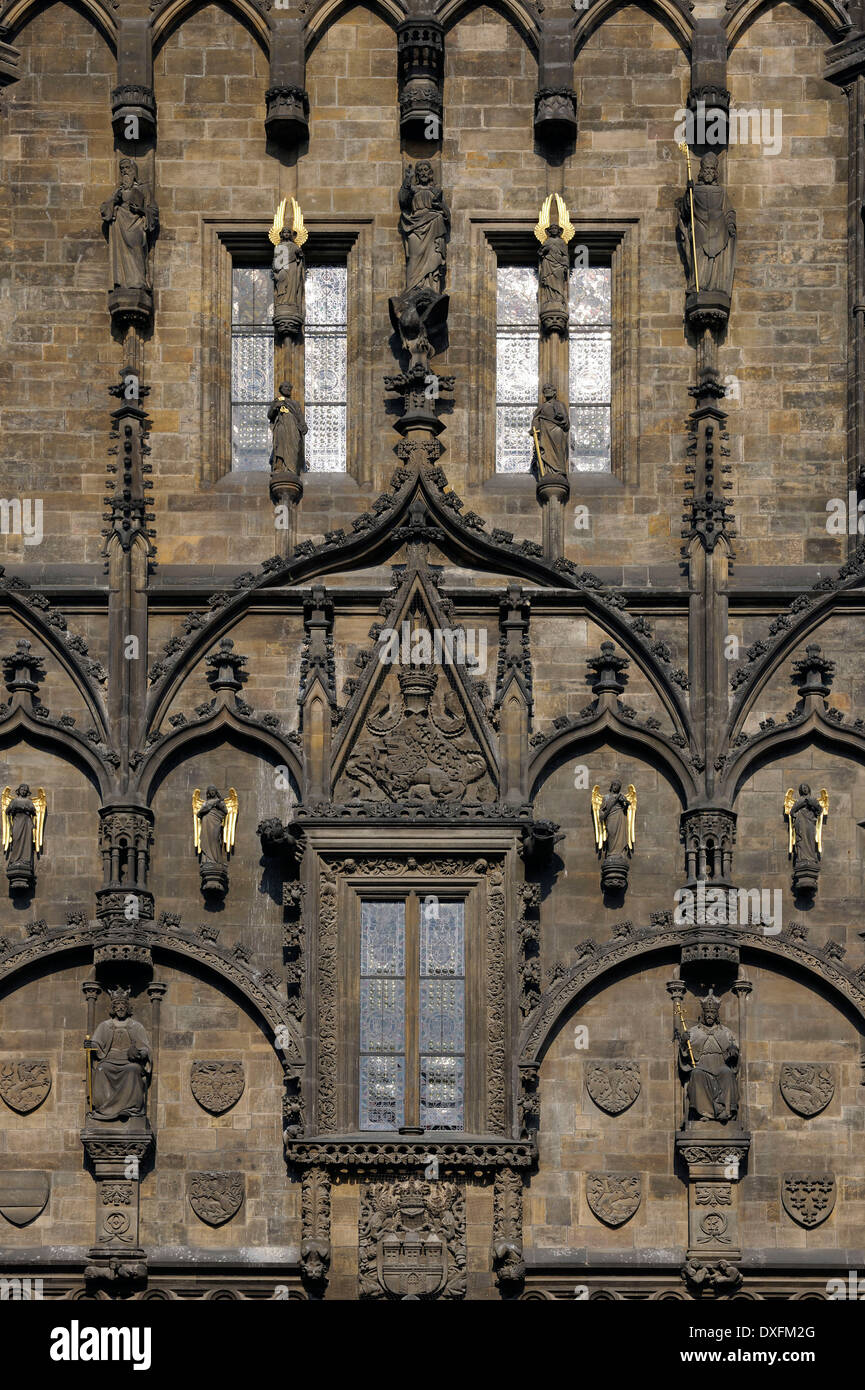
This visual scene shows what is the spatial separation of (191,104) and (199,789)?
5.57 m

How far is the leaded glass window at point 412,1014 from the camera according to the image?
107ft

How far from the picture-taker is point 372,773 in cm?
3322

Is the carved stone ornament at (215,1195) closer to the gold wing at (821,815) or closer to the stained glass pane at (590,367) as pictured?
the gold wing at (821,815)

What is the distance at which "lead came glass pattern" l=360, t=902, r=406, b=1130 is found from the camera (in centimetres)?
3269

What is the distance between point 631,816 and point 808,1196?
315 centimetres

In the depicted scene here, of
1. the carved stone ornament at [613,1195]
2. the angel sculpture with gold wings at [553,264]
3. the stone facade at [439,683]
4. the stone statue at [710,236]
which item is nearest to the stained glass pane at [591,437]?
the stone facade at [439,683]

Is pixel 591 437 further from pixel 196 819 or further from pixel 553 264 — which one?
pixel 196 819

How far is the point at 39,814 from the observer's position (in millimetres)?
33469

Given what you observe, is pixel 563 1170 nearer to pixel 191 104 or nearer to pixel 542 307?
pixel 542 307

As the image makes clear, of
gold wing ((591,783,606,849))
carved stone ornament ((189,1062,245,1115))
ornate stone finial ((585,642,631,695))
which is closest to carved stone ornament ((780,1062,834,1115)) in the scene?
gold wing ((591,783,606,849))

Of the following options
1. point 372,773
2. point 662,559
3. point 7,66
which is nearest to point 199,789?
point 372,773

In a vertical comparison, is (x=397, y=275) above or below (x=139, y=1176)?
above
